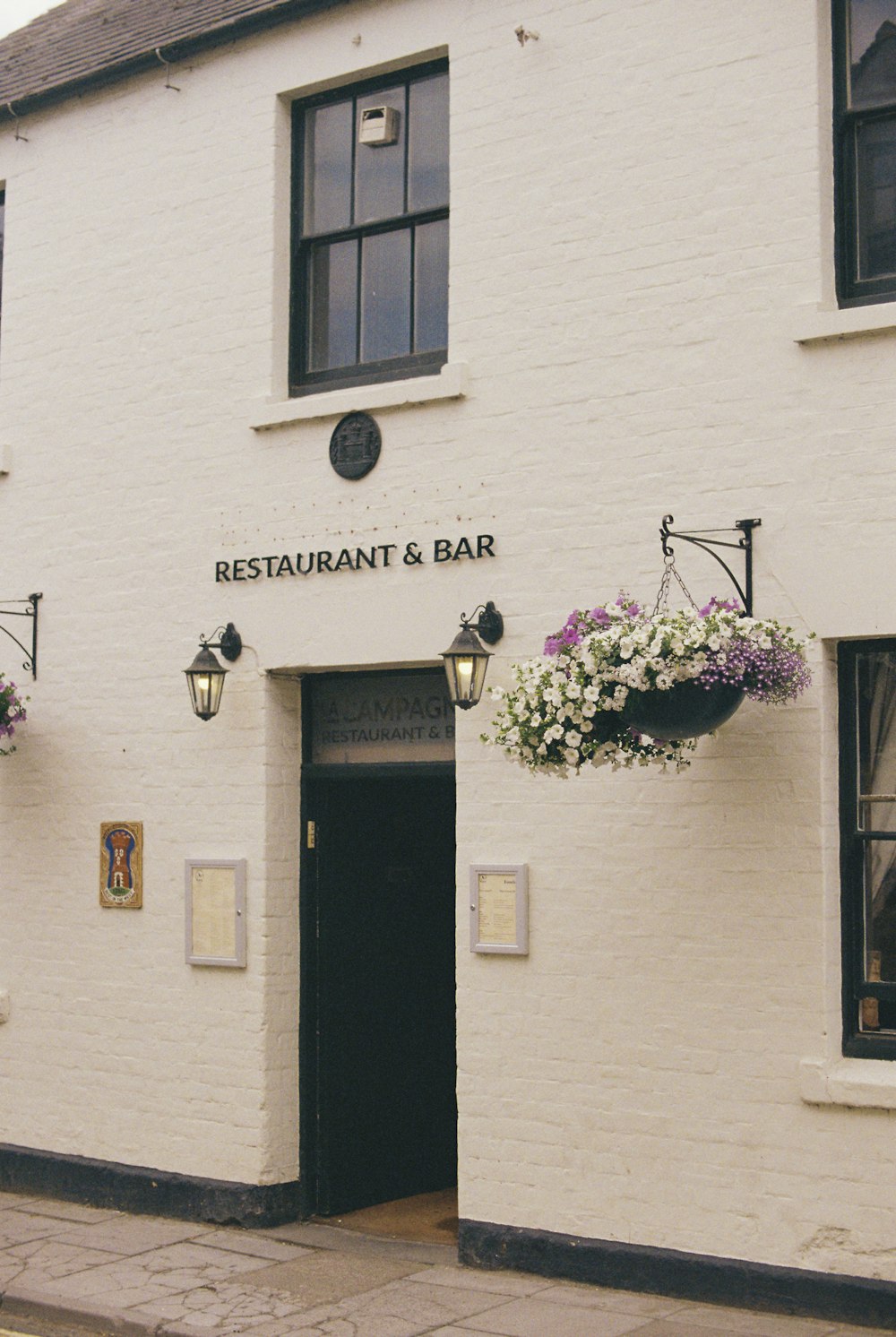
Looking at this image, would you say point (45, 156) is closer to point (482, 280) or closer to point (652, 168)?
point (482, 280)

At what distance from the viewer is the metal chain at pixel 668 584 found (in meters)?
7.36

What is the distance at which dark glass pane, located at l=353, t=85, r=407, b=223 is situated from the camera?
8.86 metres

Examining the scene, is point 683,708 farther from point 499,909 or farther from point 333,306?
point 333,306

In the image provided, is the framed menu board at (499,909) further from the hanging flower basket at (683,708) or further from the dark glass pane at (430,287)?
the dark glass pane at (430,287)

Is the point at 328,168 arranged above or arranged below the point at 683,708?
above

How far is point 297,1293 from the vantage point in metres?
7.51

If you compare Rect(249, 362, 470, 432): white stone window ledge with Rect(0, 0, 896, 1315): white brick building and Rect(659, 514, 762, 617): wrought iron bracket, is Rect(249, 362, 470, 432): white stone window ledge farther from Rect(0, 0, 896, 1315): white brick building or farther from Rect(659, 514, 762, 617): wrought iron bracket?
Rect(659, 514, 762, 617): wrought iron bracket

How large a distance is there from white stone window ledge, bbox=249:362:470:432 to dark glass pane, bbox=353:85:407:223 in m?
1.01

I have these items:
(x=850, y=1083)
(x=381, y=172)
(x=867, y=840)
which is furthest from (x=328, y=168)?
(x=850, y=1083)

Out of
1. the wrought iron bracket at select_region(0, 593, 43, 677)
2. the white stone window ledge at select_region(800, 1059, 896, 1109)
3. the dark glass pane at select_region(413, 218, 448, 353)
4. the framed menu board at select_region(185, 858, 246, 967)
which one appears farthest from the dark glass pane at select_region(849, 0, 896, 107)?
the wrought iron bracket at select_region(0, 593, 43, 677)

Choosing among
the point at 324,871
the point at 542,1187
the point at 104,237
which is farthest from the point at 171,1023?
the point at 104,237

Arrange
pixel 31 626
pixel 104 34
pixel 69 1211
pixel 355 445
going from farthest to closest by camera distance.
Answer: pixel 104 34
pixel 31 626
pixel 69 1211
pixel 355 445

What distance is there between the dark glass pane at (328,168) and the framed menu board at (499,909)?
3.73 metres

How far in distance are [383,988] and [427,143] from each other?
476 centimetres
